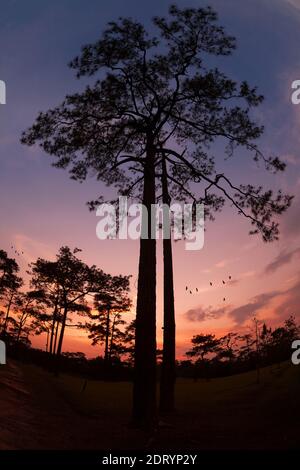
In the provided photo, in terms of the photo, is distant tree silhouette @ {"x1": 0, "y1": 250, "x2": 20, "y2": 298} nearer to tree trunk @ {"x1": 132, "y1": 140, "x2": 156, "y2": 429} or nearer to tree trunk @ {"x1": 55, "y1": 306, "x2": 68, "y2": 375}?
tree trunk @ {"x1": 55, "y1": 306, "x2": 68, "y2": 375}

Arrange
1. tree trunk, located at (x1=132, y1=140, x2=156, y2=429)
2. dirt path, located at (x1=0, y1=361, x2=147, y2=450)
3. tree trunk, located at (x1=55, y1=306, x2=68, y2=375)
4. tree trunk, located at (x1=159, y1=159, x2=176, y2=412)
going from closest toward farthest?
dirt path, located at (x1=0, y1=361, x2=147, y2=450), tree trunk, located at (x1=132, y1=140, x2=156, y2=429), tree trunk, located at (x1=159, y1=159, x2=176, y2=412), tree trunk, located at (x1=55, y1=306, x2=68, y2=375)

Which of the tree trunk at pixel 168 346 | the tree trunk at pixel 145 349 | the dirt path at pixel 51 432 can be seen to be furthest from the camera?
the tree trunk at pixel 168 346

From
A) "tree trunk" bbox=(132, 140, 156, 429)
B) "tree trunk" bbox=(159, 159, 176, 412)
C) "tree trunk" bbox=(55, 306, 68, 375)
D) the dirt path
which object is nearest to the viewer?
the dirt path

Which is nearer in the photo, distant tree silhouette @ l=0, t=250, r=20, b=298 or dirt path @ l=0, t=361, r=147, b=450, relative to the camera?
dirt path @ l=0, t=361, r=147, b=450

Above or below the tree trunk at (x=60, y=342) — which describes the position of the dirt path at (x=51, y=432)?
below

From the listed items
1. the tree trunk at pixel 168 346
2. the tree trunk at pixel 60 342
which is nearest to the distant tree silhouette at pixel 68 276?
the tree trunk at pixel 60 342

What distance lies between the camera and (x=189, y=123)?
43.6ft

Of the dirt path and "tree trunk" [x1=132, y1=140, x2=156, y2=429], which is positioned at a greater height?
"tree trunk" [x1=132, y1=140, x2=156, y2=429]

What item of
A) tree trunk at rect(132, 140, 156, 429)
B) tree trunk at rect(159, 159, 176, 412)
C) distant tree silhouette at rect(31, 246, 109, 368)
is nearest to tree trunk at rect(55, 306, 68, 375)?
distant tree silhouette at rect(31, 246, 109, 368)

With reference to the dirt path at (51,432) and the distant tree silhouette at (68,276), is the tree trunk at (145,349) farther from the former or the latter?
the distant tree silhouette at (68,276)

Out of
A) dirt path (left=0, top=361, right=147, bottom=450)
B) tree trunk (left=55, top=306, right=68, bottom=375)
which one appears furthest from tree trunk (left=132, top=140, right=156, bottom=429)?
Result: tree trunk (left=55, top=306, right=68, bottom=375)

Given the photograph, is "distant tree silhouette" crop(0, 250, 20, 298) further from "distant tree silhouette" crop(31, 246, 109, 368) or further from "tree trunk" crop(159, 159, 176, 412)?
"tree trunk" crop(159, 159, 176, 412)

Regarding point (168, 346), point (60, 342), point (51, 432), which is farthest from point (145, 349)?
point (60, 342)
